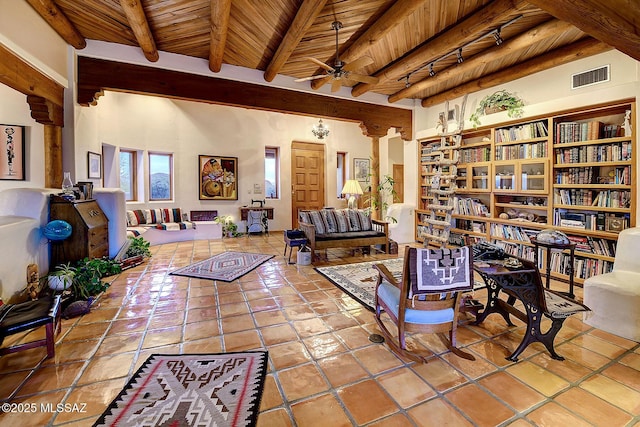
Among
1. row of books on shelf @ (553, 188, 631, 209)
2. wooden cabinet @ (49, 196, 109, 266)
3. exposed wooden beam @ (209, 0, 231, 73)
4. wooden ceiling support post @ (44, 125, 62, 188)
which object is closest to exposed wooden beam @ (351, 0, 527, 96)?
row of books on shelf @ (553, 188, 631, 209)

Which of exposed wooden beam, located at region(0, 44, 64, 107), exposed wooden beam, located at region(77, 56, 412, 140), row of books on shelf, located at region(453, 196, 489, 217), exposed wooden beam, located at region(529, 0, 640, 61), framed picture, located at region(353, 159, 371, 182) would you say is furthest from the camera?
framed picture, located at region(353, 159, 371, 182)

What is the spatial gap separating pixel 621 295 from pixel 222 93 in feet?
A: 18.1

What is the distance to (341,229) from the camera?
206 inches

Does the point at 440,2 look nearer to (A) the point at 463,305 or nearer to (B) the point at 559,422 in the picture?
(A) the point at 463,305

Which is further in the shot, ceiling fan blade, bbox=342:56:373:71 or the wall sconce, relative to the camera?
the wall sconce

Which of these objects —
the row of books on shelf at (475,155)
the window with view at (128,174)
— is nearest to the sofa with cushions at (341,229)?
the row of books on shelf at (475,155)

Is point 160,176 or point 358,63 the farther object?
point 160,176

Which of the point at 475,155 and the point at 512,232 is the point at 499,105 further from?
the point at 512,232

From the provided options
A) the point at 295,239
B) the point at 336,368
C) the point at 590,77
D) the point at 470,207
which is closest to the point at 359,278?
the point at 295,239

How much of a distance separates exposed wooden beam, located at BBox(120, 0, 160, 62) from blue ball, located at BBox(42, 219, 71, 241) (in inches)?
96.6

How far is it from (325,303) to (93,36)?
478 centimetres

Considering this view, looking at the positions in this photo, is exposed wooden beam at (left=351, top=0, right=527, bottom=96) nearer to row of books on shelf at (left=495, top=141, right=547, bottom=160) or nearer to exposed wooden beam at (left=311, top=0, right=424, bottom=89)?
exposed wooden beam at (left=311, top=0, right=424, bottom=89)

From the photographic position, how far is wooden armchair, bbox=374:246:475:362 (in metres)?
1.95

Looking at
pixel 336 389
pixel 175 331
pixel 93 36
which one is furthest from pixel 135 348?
pixel 93 36
